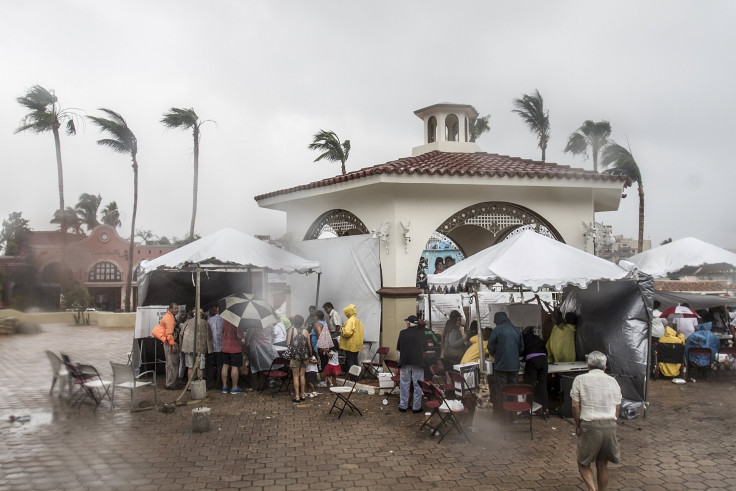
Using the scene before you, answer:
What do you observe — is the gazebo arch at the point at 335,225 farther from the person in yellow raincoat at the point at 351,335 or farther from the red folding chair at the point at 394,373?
the red folding chair at the point at 394,373

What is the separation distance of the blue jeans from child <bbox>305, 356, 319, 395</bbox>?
6.48 ft

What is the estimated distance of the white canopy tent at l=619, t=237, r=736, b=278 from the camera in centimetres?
1354

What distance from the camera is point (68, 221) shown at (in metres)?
3.87

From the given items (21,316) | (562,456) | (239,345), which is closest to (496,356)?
(562,456)

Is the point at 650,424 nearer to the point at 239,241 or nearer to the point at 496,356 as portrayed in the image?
the point at 496,356

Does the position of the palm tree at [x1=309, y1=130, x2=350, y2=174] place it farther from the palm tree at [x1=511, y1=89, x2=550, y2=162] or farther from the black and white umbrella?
the black and white umbrella

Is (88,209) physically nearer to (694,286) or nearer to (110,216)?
(110,216)

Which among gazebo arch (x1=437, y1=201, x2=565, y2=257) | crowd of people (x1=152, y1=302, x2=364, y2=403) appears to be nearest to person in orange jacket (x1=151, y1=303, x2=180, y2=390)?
crowd of people (x1=152, y1=302, x2=364, y2=403)

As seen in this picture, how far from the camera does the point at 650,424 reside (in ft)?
27.3

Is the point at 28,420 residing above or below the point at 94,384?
below

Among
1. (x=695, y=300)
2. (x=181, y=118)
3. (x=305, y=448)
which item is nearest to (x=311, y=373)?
(x=305, y=448)

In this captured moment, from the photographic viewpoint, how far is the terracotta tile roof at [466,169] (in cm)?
1220

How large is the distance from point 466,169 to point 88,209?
950 cm

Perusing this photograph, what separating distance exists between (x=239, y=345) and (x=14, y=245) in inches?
291
